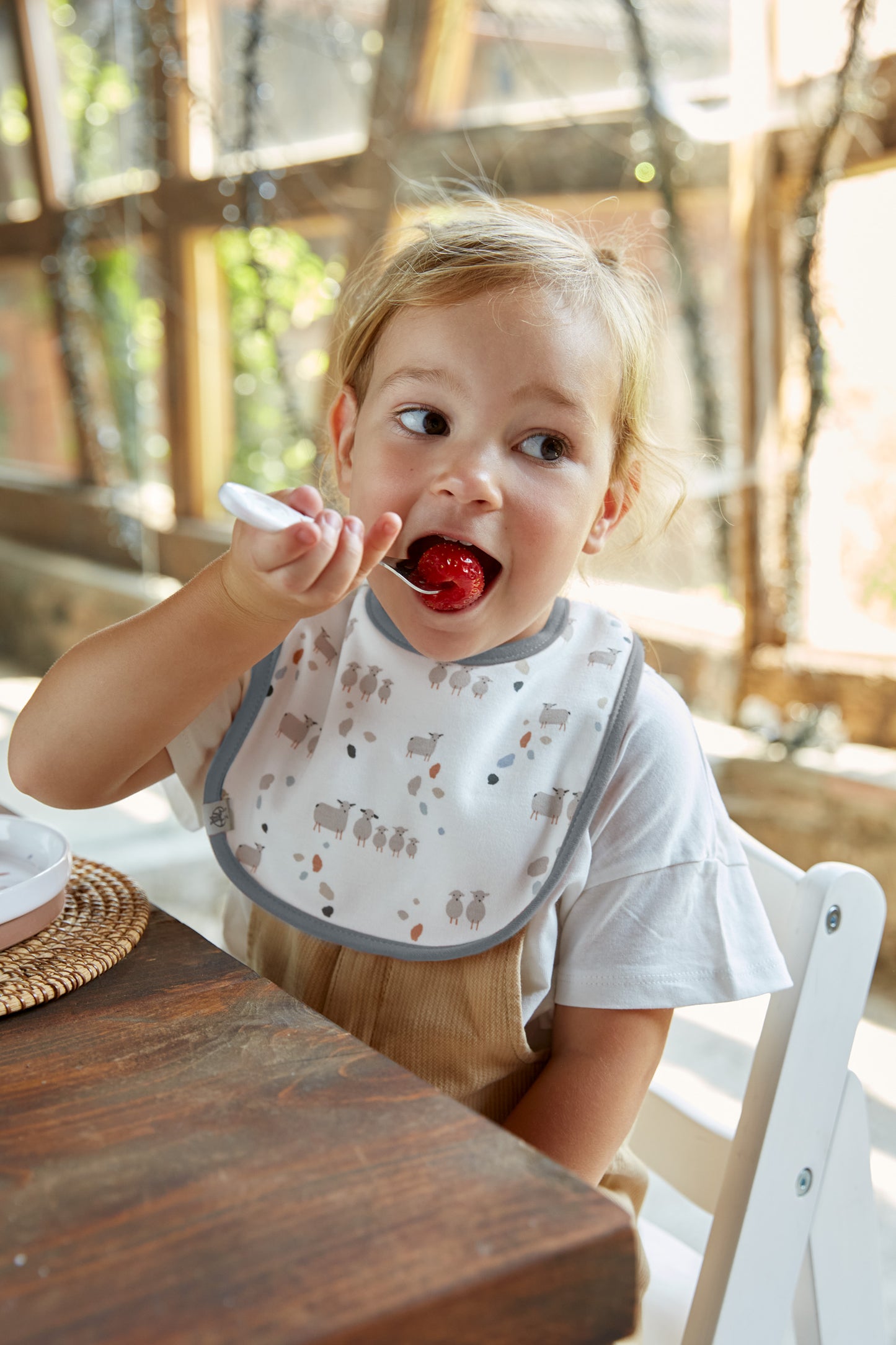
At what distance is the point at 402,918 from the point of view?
3.08 ft

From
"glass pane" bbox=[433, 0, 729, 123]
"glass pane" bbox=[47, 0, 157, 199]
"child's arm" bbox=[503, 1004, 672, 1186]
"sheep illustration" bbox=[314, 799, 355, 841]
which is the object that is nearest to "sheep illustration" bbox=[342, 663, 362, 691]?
"sheep illustration" bbox=[314, 799, 355, 841]

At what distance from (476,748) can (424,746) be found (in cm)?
5

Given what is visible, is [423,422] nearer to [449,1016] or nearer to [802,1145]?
[449,1016]

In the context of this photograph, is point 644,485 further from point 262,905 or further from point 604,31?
point 604,31

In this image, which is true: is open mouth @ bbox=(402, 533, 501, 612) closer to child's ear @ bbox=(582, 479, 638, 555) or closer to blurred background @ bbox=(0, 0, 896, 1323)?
child's ear @ bbox=(582, 479, 638, 555)

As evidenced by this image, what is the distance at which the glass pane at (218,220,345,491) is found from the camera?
2.95 metres

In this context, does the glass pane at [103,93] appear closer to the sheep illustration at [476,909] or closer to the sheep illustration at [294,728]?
the sheep illustration at [294,728]

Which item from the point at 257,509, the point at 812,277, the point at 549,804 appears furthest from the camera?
the point at 812,277

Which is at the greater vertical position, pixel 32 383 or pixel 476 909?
pixel 32 383

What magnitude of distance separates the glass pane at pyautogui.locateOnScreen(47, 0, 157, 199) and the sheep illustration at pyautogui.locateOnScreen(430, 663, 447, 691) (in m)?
2.06

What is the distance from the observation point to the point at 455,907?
924mm

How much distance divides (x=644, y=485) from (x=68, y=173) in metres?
2.00

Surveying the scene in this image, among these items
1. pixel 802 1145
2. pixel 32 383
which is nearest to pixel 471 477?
pixel 802 1145

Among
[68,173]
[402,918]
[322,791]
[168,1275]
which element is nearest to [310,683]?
[322,791]
